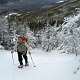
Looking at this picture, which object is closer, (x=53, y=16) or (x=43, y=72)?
(x=43, y=72)

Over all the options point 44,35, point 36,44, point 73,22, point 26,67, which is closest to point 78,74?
point 73,22

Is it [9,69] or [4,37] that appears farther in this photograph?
[4,37]

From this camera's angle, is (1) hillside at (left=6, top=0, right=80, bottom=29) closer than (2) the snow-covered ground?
No

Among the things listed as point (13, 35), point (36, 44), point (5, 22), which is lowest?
point (36, 44)

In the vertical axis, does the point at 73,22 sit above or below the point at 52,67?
above

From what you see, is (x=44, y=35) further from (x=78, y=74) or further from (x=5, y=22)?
(x=78, y=74)

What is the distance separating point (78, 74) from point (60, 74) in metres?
1.49

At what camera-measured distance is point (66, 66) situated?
10836 millimetres

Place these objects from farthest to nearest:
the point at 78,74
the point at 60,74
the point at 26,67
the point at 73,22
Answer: the point at 26,67
the point at 60,74
the point at 73,22
the point at 78,74

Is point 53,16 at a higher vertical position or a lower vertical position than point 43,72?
higher

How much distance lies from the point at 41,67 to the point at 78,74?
3.63 metres

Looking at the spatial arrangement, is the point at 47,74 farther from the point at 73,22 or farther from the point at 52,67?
the point at 73,22

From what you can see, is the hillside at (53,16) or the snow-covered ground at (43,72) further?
the hillside at (53,16)

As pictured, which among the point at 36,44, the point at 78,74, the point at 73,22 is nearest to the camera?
the point at 78,74
